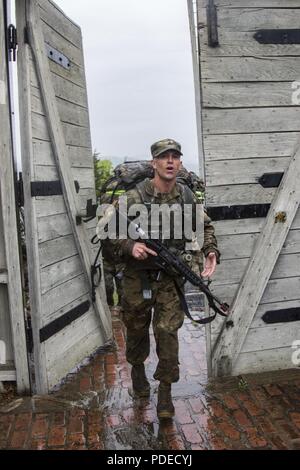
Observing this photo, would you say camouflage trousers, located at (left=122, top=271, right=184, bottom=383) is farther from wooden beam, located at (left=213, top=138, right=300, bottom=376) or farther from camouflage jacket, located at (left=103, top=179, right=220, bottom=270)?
wooden beam, located at (left=213, top=138, right=300, bottom=376)

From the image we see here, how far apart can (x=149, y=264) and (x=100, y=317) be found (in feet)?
→ 5.44

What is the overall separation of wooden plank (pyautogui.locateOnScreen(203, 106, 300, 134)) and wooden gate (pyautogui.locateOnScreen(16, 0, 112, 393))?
131 cm

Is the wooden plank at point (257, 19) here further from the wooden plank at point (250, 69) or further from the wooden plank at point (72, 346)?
the wooden plank at point (72, 346)

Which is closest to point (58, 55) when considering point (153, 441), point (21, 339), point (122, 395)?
point (21, 339)

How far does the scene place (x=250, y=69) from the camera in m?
3.78

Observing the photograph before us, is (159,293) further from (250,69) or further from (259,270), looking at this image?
(250,69)

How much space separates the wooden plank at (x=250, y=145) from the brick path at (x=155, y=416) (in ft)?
6.15

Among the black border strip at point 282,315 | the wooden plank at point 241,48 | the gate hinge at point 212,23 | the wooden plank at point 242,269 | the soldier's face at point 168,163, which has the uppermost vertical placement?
the gate hinge at point 212,23

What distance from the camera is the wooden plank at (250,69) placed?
12.2 feet

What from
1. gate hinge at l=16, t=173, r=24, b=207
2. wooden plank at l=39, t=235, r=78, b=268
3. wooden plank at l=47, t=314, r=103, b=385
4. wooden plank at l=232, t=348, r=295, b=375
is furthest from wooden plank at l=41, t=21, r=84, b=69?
wooden plank at l=232, t=348, r=295, b=375

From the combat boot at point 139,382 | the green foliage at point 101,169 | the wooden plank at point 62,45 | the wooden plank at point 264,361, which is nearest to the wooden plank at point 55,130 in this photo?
the wooden plank at point 62,45

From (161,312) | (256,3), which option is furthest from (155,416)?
(256,3)

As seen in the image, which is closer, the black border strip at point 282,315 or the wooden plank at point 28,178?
the wooden plank at point 28,178

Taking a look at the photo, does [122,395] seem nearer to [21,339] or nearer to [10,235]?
[21,339]
